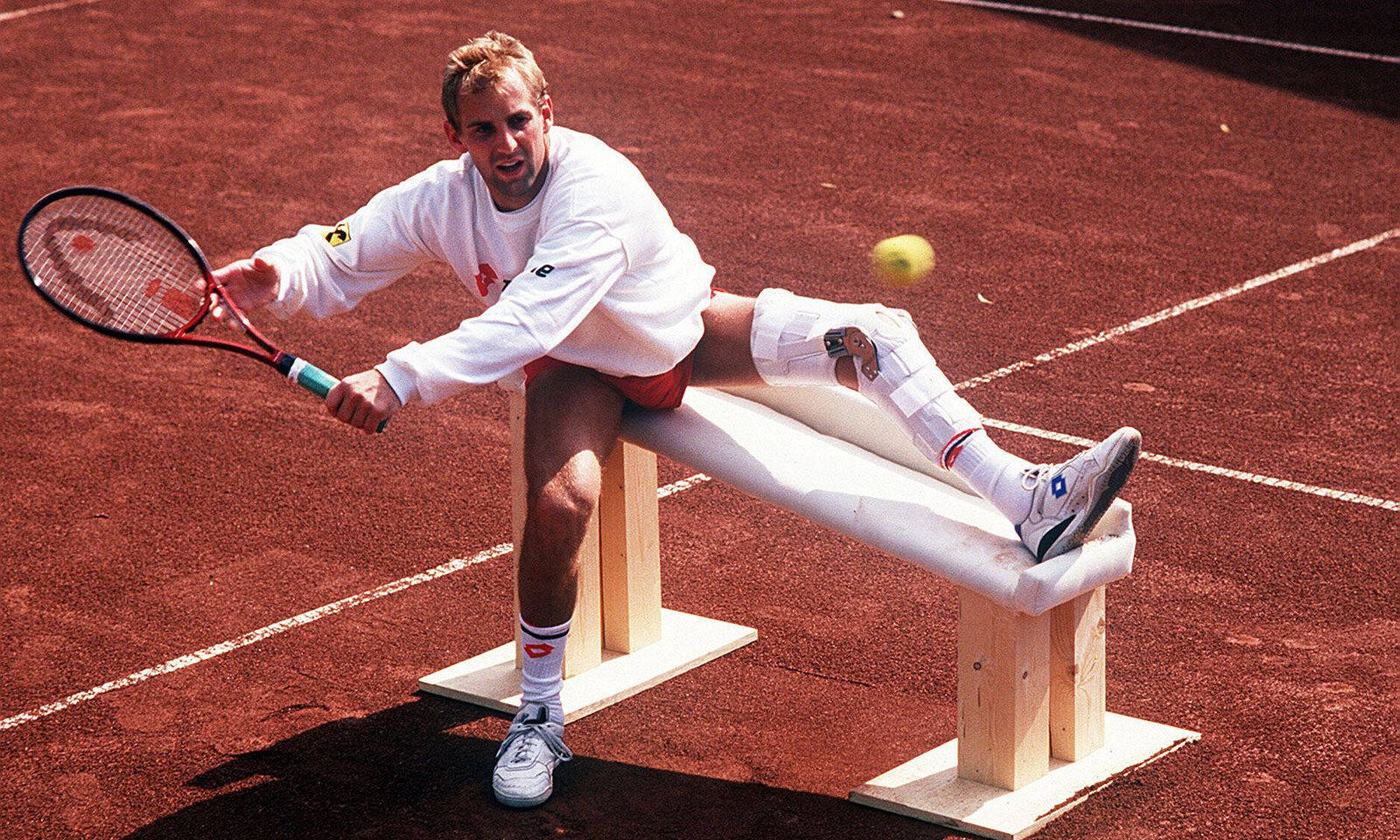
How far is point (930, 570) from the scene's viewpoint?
4.48m

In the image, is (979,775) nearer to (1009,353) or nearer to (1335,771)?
(1335,771)

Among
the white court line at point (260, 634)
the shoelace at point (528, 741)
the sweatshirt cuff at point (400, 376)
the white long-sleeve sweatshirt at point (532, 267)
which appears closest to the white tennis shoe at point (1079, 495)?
the white long-sleeve sweatshirt at point (532, 267)

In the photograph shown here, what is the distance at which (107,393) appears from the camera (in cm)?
741

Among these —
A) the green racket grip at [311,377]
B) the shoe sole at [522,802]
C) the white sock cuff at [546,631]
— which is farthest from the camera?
the white sock cuff at [546,631]

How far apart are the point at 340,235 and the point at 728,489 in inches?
80.6

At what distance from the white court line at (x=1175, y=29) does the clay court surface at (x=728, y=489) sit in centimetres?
44

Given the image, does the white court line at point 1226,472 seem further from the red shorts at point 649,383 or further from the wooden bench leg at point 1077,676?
the red shorts at point 649,383

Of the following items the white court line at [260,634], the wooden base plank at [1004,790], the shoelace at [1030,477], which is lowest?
the wooden base plank at [1004,790]

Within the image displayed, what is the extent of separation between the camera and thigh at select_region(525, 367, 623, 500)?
4.64m

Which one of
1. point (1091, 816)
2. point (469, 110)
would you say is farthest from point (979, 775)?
point (469, 110)

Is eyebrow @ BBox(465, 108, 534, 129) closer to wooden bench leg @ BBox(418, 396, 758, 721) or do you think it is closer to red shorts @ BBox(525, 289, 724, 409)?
red shorts @ BBox(525, 289, 724, 409)

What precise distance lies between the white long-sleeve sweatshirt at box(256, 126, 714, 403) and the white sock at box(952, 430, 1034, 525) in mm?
778

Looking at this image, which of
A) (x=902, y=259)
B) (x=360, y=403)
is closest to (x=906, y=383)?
(x=360, y=403)

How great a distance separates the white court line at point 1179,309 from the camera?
7508mm
